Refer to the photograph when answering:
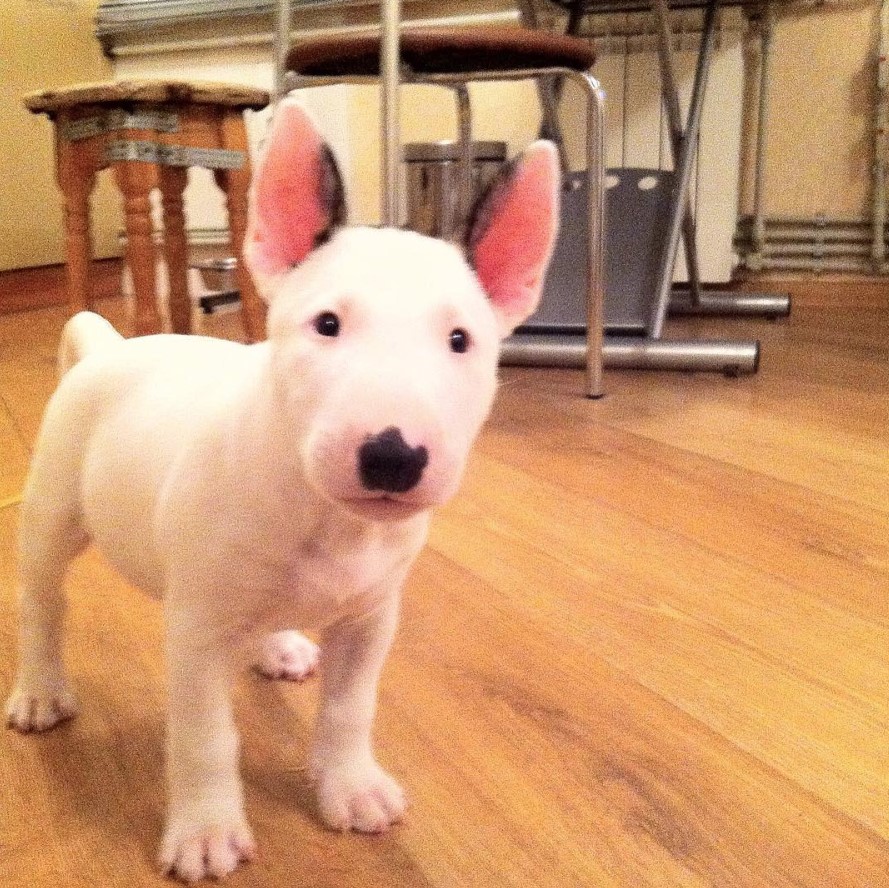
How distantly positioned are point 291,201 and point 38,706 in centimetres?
47

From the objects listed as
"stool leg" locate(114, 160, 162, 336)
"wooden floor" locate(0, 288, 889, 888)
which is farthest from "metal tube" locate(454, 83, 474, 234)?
"wooden floor" locate(0, 288, 889, 888)

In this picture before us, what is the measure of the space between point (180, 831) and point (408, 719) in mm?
216

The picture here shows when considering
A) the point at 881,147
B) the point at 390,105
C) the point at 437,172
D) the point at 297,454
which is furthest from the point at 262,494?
the point at 881,147

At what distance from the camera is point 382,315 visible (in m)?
0.48

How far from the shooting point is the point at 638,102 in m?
2.57

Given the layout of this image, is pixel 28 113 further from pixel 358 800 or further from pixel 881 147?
pixel 358 800

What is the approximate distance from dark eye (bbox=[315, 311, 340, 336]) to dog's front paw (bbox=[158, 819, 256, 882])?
0.32m

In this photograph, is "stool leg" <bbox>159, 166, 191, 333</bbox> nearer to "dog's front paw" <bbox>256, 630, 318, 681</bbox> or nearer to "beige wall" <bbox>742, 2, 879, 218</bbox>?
"dog's front paw" <bbox>256, 630, 318, 681</bbox>

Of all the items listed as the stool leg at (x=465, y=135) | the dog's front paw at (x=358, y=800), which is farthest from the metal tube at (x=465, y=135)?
the dog's front paw at (x=358, y=800)

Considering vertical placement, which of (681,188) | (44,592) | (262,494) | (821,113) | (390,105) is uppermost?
(821,113)

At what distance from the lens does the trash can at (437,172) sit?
2.52 meters

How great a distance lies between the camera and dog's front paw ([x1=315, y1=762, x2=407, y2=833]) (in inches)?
24.8

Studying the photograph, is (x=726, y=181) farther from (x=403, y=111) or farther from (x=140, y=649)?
(x=140, y=649)

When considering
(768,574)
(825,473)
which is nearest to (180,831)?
(768,574)
